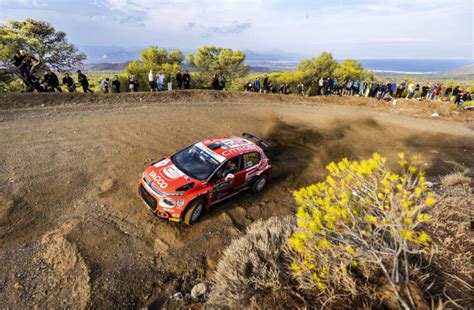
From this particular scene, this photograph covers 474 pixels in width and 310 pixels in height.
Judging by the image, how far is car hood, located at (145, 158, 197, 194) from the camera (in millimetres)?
5855

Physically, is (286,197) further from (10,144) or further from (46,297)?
(10,144)

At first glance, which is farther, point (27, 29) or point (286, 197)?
point (27, 29)

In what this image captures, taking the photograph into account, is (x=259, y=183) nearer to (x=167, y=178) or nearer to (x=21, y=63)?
(x=167, y=178)

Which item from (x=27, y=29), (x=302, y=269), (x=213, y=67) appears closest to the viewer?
(x=302, y=269)

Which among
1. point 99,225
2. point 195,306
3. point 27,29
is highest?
point 27,29

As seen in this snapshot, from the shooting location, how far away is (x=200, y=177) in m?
6.22

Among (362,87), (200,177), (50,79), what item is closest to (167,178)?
(200,177)

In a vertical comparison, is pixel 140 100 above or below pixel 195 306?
above

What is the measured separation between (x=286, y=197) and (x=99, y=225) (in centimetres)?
545

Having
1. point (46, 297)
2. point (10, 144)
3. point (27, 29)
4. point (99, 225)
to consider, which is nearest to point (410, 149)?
point (99, 225)

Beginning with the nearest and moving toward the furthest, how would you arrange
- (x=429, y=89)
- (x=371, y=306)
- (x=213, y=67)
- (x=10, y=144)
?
(x=371, y=306), (x=10, y=144), (x=429, y=89), (x=213, y=67)

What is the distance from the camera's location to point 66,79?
15.3 metres

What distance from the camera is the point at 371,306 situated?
3.09 m

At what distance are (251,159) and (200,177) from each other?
74.1 inches
